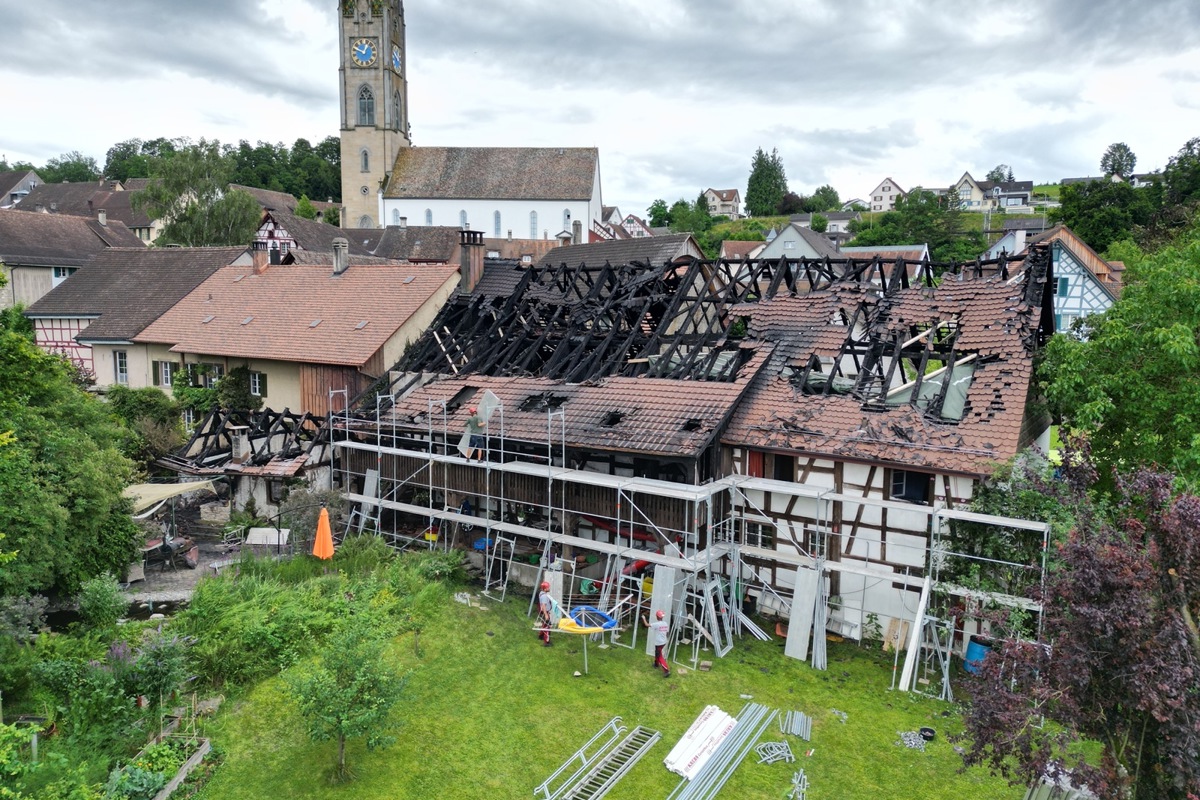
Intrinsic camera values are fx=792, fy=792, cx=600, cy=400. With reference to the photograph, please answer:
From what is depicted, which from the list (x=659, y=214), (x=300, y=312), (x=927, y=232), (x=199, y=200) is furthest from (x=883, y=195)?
(x=300, y=312)

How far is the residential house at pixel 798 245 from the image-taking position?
56.5 metres

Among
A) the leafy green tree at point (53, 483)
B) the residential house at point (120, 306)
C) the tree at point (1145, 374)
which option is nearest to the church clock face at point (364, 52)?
the residential house at point (120, 306)

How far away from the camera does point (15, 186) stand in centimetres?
8150

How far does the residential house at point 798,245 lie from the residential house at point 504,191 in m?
14.0

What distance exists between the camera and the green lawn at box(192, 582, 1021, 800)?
1175 centimetres

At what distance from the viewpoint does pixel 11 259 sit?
42.6 m

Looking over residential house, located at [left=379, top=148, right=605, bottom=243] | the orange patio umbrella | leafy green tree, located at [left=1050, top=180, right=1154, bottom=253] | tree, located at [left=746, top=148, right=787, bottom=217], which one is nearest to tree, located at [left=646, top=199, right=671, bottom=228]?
tree, located at [left=746, top=148, right=787, bottom=217]

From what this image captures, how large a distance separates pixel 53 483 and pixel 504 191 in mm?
52442

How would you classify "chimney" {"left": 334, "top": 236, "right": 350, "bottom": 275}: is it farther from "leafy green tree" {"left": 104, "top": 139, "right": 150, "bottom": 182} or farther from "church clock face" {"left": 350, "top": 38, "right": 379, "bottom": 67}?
"leafy green tree" {"left": 104, "top": 139, "right": 150, "bottom": 182}

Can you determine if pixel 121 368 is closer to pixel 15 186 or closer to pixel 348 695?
pixel 348 695

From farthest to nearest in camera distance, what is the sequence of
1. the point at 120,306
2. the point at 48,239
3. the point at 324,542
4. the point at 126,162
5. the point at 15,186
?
the point at 126,162
the point at 15,186
the point at 48,239
the point at 120,306
the point at 324,542

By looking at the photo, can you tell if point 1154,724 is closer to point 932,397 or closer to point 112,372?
point 932,397

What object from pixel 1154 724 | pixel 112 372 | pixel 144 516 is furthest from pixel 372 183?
pixel 1154 724

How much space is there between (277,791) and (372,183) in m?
63.4
